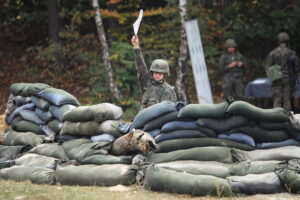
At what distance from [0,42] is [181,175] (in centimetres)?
1854

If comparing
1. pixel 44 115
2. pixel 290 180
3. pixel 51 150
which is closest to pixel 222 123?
pixel 290 180

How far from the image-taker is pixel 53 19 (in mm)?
22641

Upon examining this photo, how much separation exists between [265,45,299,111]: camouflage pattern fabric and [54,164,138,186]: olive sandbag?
23.5 feet

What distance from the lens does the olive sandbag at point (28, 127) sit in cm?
1041

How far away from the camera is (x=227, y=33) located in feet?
64.6

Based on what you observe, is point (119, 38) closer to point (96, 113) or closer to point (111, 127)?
point (96, 113)

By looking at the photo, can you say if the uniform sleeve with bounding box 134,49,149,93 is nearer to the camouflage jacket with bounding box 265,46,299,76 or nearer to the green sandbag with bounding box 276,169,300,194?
the green sandbag with bounding box 276,169,300,194

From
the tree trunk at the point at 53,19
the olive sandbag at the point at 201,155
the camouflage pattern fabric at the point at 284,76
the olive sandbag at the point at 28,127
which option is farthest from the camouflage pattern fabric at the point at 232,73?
the tree trunk at the point at 53,19

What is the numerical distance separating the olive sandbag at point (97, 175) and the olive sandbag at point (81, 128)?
76 centimetres

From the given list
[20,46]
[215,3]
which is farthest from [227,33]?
[20,46]

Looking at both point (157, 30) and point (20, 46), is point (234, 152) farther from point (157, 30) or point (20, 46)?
point (20, 46)

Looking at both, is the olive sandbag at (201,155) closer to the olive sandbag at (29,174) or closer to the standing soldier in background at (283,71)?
the olive sandbag at (29,174)

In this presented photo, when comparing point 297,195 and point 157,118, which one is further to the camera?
point 157,118

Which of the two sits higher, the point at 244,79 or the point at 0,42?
the point at 0,42
